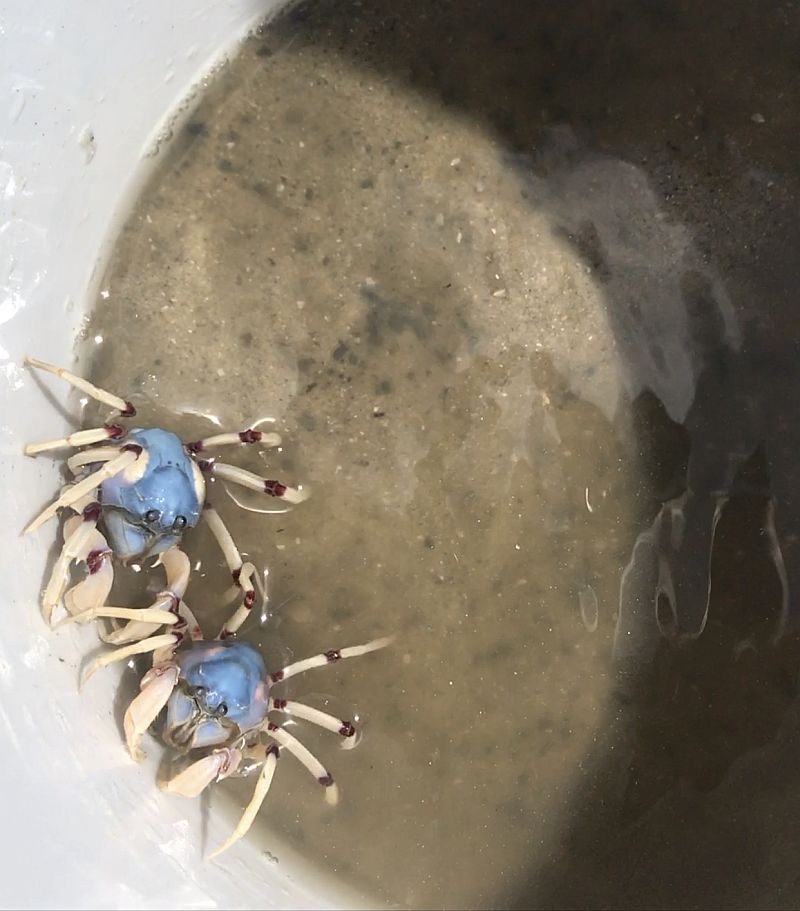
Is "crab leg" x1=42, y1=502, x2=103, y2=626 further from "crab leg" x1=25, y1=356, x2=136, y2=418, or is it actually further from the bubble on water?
the bubble on water

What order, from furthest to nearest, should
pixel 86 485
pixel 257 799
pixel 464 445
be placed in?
pixel 464 445
pixel 257 799
pixel 86 485

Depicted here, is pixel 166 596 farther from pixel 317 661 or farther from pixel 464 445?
pixel 464 445

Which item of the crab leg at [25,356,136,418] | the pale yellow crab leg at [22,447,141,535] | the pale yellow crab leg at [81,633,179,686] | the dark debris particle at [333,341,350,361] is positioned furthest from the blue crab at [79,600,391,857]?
the dark debris particle at [333,341,350,361]

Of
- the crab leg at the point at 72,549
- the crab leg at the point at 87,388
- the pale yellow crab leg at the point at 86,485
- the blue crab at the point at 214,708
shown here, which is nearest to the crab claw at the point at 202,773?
the blue crab at the point at 214,708

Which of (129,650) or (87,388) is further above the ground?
(87,388)

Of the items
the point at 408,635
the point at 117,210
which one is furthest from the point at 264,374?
the point at 408,635

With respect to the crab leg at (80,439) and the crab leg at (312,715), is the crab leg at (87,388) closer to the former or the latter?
the crab leg at (80,439)

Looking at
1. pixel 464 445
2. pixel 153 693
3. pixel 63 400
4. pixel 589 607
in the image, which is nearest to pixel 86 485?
pixel 63 400
